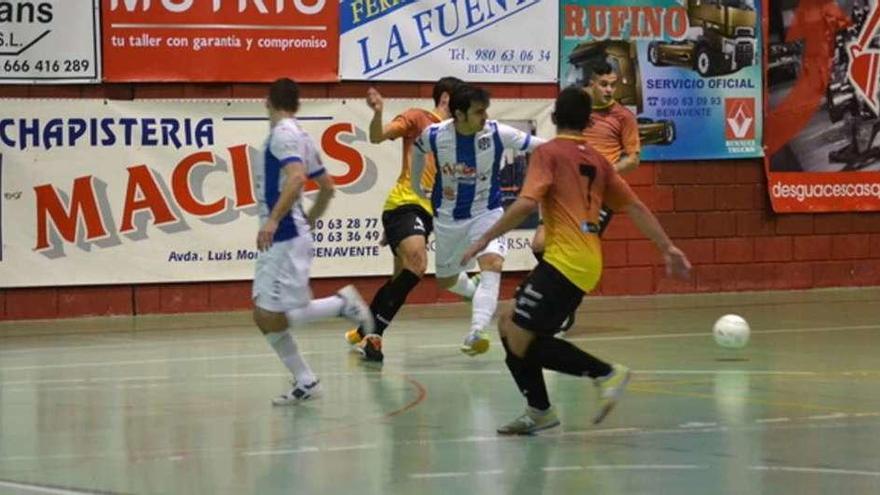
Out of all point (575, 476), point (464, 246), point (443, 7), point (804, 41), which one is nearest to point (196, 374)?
point (464, 246)

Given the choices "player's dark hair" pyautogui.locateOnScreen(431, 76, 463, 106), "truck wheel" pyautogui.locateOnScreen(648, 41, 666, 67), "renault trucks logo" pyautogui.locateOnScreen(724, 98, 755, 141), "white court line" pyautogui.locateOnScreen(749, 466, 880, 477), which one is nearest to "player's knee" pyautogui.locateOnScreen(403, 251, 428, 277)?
"player's dark hair" pyautogui.locateOnScreen(431, 76, 463, 106)

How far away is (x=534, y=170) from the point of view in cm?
966

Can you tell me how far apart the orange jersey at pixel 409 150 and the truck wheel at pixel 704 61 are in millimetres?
7287

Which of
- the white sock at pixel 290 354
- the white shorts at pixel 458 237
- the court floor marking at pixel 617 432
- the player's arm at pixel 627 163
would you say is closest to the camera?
the court floor marking at pixel 617 432

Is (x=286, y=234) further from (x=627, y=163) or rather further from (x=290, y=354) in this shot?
(x=627, y=163)

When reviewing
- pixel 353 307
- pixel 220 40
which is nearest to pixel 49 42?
pixel 220 40

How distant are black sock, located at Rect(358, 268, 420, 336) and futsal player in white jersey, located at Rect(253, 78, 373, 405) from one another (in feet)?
8.30

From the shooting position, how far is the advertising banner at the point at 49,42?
1766 cm

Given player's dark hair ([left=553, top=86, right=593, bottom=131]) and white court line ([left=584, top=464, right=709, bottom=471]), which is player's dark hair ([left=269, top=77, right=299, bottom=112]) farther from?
white court line ([left=584, top=464, right=709, bottom=471])

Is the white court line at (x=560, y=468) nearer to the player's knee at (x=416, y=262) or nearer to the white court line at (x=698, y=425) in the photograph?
the white court line at (x=698, y=425)

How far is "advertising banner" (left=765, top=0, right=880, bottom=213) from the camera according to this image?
70.2ft

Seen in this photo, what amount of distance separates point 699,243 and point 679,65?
2.09 meters

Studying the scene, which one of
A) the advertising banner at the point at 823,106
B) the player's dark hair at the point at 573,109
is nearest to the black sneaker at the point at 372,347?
the player's dark hair at the point at 573,109

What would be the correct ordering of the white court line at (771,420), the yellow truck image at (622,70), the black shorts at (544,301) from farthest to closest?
the yellow truck image at (622,70) → the white court line at (771,420) → the black shorts at (544,301)
